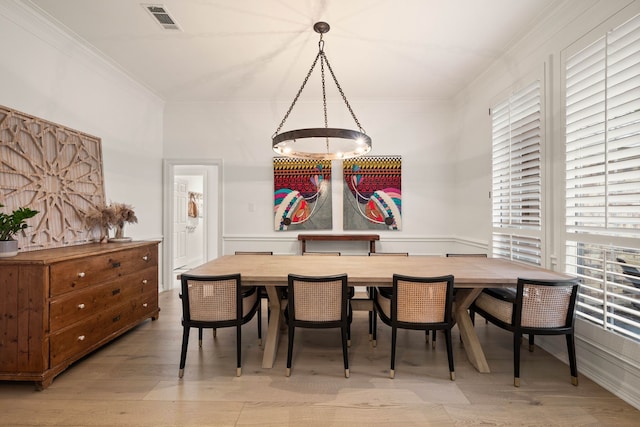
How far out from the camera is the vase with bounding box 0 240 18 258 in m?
2.03

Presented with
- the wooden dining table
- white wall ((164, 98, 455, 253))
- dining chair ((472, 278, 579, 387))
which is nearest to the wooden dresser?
the wooden dining table

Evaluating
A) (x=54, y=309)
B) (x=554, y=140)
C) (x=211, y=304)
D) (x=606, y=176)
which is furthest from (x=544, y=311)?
(x=54, y=309)

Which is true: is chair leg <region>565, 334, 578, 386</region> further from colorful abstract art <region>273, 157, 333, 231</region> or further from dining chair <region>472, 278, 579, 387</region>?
colorful abstract art <region>273, 157, 333, 231</region>

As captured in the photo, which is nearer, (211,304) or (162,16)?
(211,304)

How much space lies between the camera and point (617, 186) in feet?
6.36

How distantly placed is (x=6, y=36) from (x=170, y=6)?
1.28 meters

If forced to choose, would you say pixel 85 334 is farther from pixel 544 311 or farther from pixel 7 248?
pixel 544 311

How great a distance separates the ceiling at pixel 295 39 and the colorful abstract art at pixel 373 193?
104 centimetres

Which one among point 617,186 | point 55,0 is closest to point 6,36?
point 55,0

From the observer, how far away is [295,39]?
288cm

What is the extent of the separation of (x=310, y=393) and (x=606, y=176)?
2.42m

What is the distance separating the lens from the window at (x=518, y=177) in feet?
8.93

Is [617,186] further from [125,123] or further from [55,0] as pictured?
[125,123]

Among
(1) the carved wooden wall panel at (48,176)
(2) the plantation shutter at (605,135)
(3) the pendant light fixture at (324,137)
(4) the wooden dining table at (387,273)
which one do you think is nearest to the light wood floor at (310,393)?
(4) the wooden dining table at (387,273)
